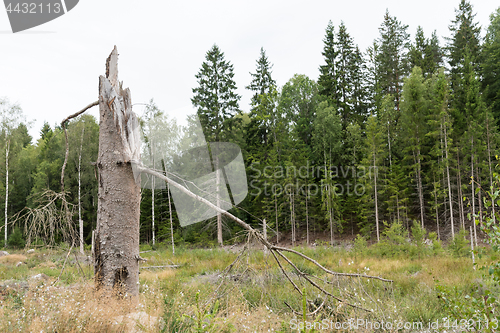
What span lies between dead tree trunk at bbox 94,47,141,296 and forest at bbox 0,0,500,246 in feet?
50.7

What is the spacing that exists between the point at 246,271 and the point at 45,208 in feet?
7.60

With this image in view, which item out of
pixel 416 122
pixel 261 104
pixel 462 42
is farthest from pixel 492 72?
pixel 261 104

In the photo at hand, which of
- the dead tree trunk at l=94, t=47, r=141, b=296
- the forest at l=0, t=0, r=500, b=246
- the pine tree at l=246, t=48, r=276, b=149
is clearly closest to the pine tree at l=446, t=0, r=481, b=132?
the forest at l=0, t=0, r=500, b=246

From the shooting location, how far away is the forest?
837 inches

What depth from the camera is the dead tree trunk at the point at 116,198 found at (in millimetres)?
3066

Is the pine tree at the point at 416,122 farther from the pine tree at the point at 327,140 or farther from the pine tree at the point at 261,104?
the pine tree at the point at 261,104

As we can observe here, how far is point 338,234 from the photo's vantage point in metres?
26.6

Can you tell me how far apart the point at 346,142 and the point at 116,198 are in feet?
85.8

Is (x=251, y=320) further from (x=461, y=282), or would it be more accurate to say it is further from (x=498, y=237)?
(x=461, y=282)

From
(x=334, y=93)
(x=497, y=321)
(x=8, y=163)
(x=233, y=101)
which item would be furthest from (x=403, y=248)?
(x=8, y=163)

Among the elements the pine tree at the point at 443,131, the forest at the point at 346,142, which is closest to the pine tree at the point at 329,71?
the forest at the point at 346,142

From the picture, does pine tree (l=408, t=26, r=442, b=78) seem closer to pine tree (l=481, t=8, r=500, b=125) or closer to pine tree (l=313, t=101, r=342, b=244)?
pine tree (l=481, t=8, r=500, b=125)

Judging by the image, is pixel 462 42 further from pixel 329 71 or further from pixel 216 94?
pixel 216 94

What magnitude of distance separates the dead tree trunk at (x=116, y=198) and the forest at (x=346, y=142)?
15468mm
